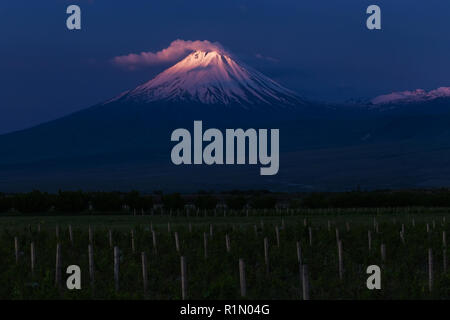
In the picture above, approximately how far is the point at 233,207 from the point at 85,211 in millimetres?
17580

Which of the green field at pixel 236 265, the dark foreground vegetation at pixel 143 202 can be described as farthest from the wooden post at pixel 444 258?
the dark foreground vegetation at pixel 143 202

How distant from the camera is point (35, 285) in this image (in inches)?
1034

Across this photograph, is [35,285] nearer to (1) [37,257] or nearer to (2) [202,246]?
(1) [37,257]

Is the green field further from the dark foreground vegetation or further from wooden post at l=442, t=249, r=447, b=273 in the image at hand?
the dark foreground vegetation

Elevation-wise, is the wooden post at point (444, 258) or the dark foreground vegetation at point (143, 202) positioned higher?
the dark foreground vegetation at point (143, 202)

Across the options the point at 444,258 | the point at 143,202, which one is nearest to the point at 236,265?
the point at 444,258


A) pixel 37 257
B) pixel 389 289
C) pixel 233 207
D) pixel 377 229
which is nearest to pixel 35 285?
pixel 37 257

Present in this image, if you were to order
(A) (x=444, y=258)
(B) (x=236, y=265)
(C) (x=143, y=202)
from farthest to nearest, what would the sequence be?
(C) (x=143, y=202) → (A) (x=444, y=258) → (B) (x=236, y=265)

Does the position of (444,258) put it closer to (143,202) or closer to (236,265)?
(236,265)

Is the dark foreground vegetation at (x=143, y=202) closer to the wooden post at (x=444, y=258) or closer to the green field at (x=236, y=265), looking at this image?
the green field at (x=236, y=265)

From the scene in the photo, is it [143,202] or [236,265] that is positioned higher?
[143,202]

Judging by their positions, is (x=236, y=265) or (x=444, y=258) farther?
(x=444, y=258)

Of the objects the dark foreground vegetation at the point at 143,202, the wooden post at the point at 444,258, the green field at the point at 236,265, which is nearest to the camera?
the green field at the point at 236,265

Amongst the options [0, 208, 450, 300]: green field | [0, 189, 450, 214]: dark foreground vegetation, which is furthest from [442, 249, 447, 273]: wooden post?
[0, 189, 450, 214]: dark foreground vegetation
